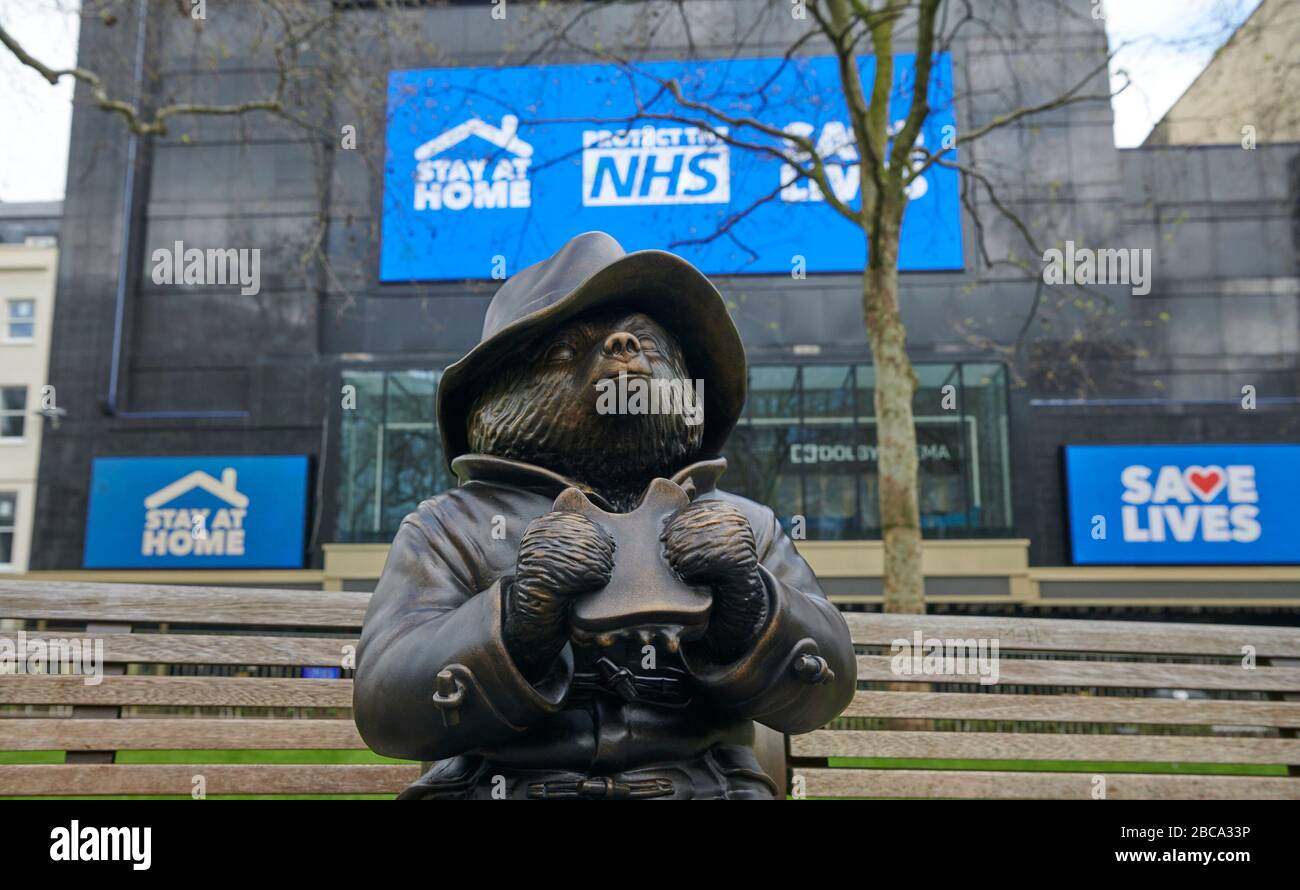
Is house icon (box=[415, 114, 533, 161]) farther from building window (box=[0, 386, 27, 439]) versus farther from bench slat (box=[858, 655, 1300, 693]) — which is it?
bench slat (box=[858, 655, 1300, 693])

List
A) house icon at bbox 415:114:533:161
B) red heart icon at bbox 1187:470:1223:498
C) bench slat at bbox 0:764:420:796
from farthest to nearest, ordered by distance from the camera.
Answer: red heart icon at bbox 1187:470:1223:498, house icon at bbox 415:114:533:161, bench slat at bbox 0:764:420:796

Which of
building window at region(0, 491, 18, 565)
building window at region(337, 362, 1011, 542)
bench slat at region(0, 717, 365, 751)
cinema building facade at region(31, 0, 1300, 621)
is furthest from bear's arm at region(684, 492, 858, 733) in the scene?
building window at region(0, 491, 18, 565)

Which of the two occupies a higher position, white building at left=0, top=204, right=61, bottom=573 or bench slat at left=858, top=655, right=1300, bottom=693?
white building at left=0, top=204, right=61, bottom=573

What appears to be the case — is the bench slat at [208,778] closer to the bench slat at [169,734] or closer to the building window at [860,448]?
the bench slat at [169,734]

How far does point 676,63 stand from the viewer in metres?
17.0

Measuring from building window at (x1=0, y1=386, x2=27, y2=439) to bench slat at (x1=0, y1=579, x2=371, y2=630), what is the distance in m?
19.3

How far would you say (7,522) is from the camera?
19.5m

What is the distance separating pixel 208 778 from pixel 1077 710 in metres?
3.44

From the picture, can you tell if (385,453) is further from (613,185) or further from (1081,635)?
(1081,635)

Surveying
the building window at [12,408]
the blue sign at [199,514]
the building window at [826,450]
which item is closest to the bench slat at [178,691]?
the building window at [826,450]

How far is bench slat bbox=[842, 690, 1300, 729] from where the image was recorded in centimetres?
405

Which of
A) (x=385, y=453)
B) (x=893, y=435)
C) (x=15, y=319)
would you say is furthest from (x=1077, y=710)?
(x=15, y=319)
